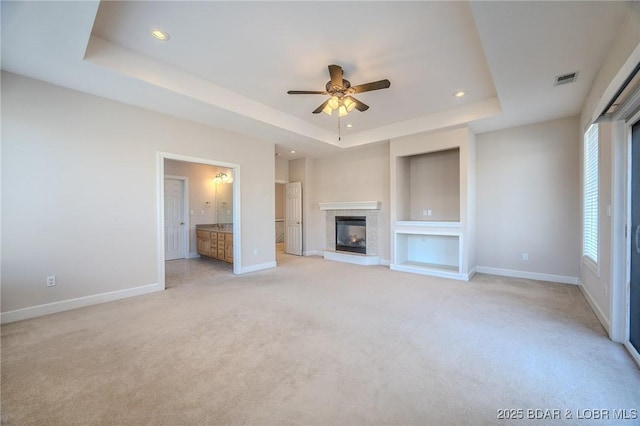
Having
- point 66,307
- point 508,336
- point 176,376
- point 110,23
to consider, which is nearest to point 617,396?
point 508,336

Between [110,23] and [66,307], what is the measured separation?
3.31 metres

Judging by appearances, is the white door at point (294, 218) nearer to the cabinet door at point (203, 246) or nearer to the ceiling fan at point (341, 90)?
the cabinet door at point (203, 246)

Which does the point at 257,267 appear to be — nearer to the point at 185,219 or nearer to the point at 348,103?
the point at 185,219

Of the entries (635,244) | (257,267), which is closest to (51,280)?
(257,267)

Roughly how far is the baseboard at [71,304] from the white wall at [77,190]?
0.16ft

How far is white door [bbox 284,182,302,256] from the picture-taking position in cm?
734

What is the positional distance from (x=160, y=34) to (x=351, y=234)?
5.26m

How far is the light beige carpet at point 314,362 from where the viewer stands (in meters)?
1.59

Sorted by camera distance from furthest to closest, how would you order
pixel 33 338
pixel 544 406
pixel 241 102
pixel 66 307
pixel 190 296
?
pixel 241 102, pixel 190 296, pixel 66 307, pixel 33 338, pixel 544 406

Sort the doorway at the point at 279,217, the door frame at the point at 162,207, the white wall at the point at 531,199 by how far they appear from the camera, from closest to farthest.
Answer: the door frame at the point at 162,207, the white wall at the point at 531,199, the doorway at the point at 279,217

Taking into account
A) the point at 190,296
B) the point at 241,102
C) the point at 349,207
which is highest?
the point at 241,102

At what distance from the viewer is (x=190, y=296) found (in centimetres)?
373

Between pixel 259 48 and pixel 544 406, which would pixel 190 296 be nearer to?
pixel 259 48

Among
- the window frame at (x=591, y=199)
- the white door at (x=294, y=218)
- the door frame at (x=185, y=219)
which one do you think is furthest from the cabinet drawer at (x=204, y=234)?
the window frame at (x=591, y=199)
